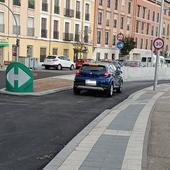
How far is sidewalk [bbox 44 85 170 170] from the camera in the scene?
6.08m

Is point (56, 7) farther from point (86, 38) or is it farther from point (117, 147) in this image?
point (117, 147)

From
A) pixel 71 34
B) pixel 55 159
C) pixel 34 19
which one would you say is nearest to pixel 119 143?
pixel 55 159

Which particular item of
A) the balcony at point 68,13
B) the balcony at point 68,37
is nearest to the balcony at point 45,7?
the balcony at point 68,13

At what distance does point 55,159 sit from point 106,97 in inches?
474

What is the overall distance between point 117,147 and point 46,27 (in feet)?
157

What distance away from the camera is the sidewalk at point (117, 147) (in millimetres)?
6078

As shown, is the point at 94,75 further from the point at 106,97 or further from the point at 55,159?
the point at 55,159

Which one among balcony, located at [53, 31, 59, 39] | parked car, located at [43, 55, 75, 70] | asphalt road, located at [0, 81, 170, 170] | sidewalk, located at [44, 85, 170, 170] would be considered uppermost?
balcony, located at [53, 31, 59, 39]

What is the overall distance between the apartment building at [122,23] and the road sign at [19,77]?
49.2 meters

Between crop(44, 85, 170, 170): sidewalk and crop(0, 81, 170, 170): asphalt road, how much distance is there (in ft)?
1.23

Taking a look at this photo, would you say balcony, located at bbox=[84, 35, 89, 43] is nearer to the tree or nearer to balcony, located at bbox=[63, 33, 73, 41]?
balcony, located at bbox=[63, 33, 73, 41]

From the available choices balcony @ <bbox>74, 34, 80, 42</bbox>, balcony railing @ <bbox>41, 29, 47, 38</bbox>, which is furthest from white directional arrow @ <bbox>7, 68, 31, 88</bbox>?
balcony @ <bbox>74, 34, 80, 42</bbox>

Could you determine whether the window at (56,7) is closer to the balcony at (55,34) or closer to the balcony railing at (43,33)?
the balcony at (55,34)

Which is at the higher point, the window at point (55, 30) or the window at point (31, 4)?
the window at point (31, 4)
